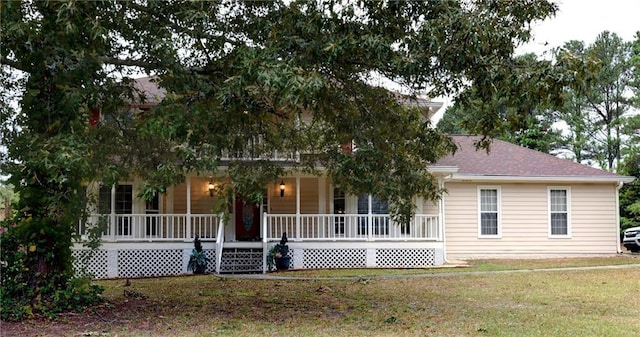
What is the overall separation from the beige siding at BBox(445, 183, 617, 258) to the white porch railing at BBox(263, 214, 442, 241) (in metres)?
2.01

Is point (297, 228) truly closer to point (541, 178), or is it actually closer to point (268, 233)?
point (268, 233)

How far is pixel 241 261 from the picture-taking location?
A: 17.0 metres

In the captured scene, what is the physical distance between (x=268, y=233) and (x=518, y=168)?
27.8 ft

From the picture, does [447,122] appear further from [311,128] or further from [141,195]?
[141,195]

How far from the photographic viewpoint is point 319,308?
10297mm

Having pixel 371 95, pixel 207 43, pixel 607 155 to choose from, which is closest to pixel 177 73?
pixel 207 43

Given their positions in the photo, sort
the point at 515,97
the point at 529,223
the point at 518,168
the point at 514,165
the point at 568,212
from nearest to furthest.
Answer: the point at 515,97 → the point at 529,223 → the point at 568,212 → the point at 518,168 → the point at 514,165

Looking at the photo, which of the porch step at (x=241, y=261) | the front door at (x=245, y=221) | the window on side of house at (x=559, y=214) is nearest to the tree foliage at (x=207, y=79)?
the porch step at (x=241, y=261)

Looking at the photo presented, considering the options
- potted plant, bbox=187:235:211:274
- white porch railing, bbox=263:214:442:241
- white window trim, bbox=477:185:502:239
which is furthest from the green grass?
white window trim, bbox=477:185:502:239

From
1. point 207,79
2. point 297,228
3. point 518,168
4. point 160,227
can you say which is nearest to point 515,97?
point 207,79

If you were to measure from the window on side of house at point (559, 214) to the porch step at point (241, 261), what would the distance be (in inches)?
377

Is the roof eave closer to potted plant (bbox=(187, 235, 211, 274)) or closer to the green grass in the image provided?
the green grass

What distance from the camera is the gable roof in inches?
784

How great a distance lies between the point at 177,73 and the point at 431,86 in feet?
11.9
